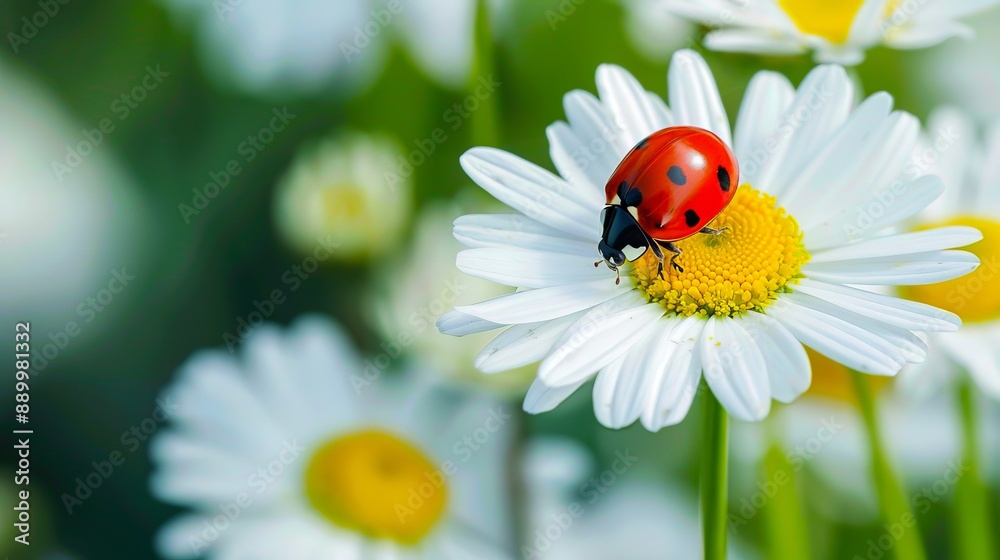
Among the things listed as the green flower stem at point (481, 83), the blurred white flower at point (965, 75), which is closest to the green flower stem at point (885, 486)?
the green flower stem at point (481, 83)

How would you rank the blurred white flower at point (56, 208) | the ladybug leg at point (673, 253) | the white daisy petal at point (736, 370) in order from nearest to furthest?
the white daisy petal at point (736, 370) < the ladybug leg at point (673, 253) < the blurred white flower at point (56, 208)

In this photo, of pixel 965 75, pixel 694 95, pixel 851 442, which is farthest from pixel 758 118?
pixel 965 75

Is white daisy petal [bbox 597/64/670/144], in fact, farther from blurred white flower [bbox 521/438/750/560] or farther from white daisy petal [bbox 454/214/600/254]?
blurred white flower [bbox 521/438/750/560]

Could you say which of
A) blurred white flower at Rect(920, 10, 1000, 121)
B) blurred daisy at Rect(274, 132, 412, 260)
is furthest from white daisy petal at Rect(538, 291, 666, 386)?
blurred white flower at Rect(920, 10, 1000, 121)

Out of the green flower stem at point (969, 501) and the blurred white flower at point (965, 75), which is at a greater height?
the blurred white flower at point (965, 75)

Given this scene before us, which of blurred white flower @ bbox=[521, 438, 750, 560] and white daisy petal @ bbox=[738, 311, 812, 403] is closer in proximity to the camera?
white daisy petal @ bbox=[738, 311, 812, 403]

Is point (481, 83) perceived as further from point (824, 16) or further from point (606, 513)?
point (606, 513)

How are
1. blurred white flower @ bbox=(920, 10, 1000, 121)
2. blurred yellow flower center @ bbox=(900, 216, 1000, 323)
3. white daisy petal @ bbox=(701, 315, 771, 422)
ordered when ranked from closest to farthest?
white daisy petal @ bbox=(701, 315, 771, 422) → blurred yellow flower center @ bbox=(900, 216, 1000, 323) → blurred white flower @ bbox=(920, 10, 1000, 121)

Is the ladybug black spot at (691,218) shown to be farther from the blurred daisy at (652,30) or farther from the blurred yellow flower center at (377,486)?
the blurred daisy at (652,30)
